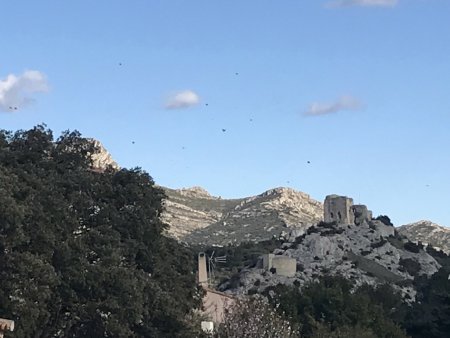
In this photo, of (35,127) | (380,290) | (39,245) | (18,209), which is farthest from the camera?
(380,290)

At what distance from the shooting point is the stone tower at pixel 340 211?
16462cm

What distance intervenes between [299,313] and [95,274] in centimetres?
3362

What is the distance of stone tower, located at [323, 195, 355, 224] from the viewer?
540ft

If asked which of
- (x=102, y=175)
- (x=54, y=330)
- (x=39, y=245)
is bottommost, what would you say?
(x=54, y=330)

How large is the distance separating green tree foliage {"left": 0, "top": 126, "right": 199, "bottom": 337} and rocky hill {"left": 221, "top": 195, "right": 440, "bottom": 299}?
67.2m

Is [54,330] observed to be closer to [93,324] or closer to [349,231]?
[93,324]

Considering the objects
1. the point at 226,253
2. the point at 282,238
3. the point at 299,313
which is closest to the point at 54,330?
the point at 299,313

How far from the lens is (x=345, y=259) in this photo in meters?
143

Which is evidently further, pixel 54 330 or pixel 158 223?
pixel 158 223

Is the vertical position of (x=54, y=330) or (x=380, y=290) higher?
(x=380, y=290)

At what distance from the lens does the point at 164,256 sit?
52.2 m

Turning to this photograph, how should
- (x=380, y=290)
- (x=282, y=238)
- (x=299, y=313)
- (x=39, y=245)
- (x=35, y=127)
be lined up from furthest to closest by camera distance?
(x=282, y=238) < (x=380, y=290) < (x=299, y=313) < (x=35, y=127) < (x=39, y=245)

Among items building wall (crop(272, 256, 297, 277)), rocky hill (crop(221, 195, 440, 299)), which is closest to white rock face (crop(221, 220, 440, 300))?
→ rocky hill (crop(221, 195, 440, 299))

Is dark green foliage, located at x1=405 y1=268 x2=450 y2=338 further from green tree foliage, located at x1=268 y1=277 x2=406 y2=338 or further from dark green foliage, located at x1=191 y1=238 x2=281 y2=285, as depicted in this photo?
dark green foliage, located at x1=191 y1=238 x2=281 y2=285
